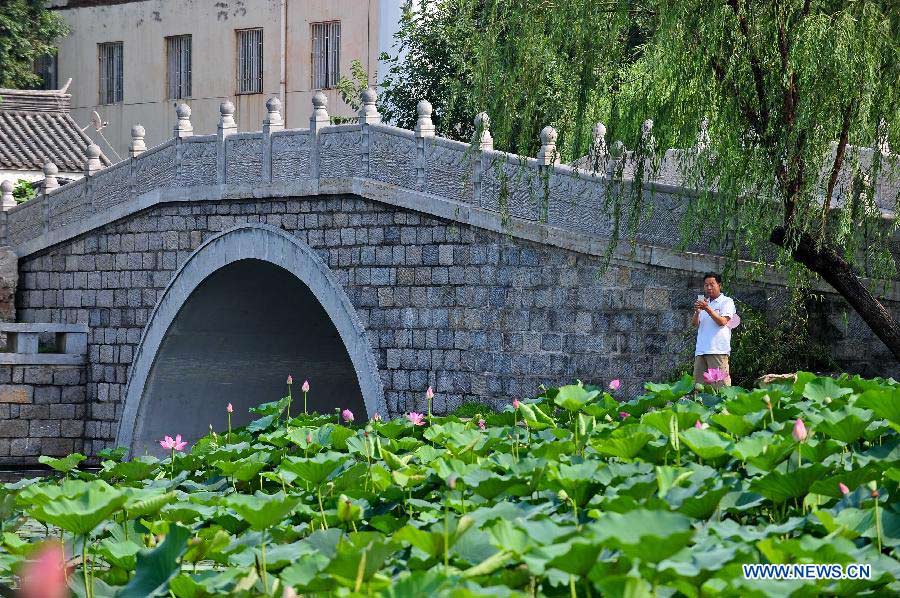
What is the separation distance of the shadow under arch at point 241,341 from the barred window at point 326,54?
17.4 ft

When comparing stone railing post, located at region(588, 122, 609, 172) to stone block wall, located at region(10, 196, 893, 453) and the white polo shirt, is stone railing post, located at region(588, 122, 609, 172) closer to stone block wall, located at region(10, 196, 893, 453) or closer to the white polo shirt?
stone block wall, located at region(10, 196, 893, 453)

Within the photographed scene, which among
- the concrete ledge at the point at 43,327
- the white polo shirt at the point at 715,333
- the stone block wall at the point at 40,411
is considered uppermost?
the white polo shirt at the point at 715,333

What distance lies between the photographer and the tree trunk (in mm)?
9906

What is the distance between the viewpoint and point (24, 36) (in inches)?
908

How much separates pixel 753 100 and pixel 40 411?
389 inches

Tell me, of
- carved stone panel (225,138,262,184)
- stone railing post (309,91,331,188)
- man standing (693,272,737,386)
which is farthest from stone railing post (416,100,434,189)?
man standing (693,272,737,386)

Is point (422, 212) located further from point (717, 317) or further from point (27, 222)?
point (27, 222)

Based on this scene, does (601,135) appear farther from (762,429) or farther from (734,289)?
(762,429)

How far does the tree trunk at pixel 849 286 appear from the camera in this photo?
991cm

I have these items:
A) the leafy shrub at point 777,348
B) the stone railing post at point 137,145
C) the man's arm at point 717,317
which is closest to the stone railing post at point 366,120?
the stone railing post at point 137,145

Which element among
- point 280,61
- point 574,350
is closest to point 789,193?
point 574,350

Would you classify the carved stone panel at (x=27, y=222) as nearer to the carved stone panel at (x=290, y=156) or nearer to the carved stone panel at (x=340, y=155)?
the carved stone panel at (x=290, y=156)

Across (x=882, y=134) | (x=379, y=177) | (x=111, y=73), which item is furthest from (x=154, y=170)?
(x=882, y=134)

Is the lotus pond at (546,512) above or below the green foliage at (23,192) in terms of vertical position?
below
